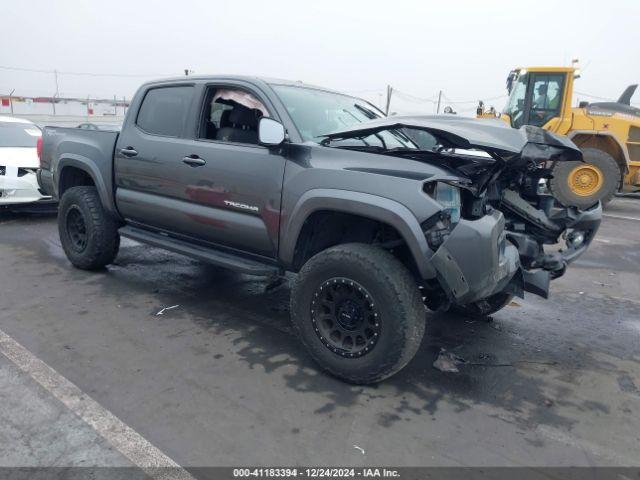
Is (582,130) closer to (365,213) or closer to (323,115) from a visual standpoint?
(323,115)

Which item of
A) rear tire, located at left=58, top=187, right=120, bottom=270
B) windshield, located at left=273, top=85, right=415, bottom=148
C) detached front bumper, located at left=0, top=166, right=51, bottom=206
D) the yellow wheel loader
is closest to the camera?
windshield, located at left=273, top=85, right=415, bottom=148

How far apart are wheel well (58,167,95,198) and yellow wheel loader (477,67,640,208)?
8.51m

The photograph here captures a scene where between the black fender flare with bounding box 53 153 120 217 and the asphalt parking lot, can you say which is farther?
the black fender flare with bounding box 53 153 120 217

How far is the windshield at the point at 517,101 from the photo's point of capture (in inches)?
437

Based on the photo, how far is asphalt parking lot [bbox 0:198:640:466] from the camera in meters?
2.56

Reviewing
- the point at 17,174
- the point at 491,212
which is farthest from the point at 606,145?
the point at 17,174

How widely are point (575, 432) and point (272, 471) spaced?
5.57ft

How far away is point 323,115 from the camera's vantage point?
12.9ft

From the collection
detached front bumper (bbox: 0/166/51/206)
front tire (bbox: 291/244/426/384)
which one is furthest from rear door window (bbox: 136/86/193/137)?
detached front bumper (bbox: 0/166/51/206)

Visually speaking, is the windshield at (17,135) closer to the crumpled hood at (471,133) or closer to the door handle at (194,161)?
the door handle at (194,161)

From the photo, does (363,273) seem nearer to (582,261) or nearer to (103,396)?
(103,396)

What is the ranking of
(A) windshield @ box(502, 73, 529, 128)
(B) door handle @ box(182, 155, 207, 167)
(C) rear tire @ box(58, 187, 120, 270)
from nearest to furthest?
(B) door handle @ box(182, 155, 207, 167)
(C) rear tire @ box(58, 187, 120, 270)
(A) windshield @ box(502, 73, 529, 128)

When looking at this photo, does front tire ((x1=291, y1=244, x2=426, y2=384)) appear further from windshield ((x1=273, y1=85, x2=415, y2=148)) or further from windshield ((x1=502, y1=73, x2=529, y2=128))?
windshield ((x1=502, y1=73, x2=529, y2=128))

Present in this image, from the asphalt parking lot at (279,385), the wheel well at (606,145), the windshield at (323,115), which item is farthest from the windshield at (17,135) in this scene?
the wheel well at (606,145)
